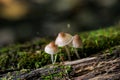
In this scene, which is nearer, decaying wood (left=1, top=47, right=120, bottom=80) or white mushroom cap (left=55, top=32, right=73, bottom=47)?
decaying wood (left=1, top=47, right=120, bottom=80)

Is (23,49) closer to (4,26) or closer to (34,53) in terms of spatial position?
(34,53)

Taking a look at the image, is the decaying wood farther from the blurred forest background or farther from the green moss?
the blurred forest background

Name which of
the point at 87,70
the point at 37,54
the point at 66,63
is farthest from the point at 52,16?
the point at 87,70

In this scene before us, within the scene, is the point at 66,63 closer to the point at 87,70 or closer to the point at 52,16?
the point at 87,70

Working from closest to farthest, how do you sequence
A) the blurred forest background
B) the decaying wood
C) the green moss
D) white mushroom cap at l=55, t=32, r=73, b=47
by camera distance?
the decaying wood → white mushroom cap at l=55, t=32, r=73, b=47 → the green moss → the blurred forest background

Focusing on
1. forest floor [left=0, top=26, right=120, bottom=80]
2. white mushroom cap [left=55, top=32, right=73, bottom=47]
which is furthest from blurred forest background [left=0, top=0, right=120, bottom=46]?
white mushroom cap [left=55, top=32, right=73, bottom=47]

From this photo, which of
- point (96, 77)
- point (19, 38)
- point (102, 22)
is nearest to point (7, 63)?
point (96, 77)

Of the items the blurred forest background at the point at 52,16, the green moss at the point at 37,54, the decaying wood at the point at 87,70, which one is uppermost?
the blurred forest background at the point at 52,16

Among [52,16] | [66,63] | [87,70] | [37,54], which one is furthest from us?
[52,16]

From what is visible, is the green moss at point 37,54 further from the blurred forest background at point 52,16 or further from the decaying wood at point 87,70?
the blurred forest background at point 52,16

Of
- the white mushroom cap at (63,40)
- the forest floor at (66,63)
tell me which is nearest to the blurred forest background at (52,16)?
the forest floor at (66,63)
